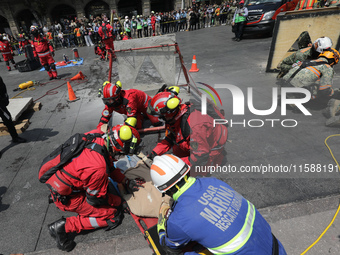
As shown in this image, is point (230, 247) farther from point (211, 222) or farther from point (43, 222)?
point (43, 222)

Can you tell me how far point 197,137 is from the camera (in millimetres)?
2928

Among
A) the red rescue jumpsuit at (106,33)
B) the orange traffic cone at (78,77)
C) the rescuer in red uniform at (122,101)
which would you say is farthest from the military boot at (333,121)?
the red rescue jumpsuit at (106,33)

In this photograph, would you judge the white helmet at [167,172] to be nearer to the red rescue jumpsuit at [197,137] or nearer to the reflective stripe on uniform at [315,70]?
the red rescue jumpsuit at [197,137]

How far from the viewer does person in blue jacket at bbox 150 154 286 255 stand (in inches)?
61.0

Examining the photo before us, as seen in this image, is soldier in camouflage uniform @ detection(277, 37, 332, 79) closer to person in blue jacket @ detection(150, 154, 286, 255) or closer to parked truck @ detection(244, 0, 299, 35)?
person in blue jacket @ detection(150, 154, 286, 255)

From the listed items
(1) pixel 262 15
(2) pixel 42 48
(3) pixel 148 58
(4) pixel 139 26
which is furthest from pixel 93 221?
(4) pixel 139 26

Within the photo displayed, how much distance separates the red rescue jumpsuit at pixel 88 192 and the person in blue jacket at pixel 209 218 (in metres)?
0.92

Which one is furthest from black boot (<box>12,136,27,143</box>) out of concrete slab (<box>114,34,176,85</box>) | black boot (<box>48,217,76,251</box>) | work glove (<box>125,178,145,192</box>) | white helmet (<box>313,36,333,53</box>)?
white helmet (<box>313,36,333,53</box>)

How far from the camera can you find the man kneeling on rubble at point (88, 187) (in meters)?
2.36

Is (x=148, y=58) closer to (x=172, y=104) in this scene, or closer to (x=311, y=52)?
(x=172, y=104)

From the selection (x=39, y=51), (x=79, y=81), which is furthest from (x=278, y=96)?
(x=39, y=51)

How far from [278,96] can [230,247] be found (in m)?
5.36

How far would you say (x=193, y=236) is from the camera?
1642 mm

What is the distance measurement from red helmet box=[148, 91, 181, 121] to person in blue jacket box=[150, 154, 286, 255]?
1.20m
